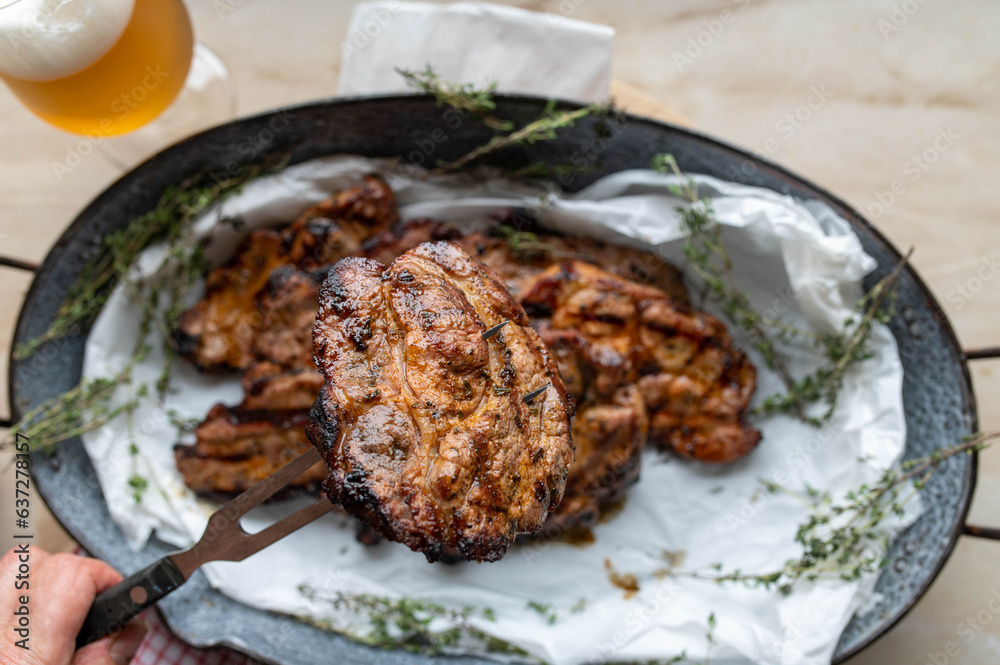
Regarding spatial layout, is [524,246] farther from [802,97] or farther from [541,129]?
[802,97]

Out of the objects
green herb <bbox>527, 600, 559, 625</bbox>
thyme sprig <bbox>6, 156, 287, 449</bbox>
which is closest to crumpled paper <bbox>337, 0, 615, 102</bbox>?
thyme sprig <bbox>6, 156, 287, 449</bbox>

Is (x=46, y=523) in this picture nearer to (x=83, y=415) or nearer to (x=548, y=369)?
(x=83, y=415)

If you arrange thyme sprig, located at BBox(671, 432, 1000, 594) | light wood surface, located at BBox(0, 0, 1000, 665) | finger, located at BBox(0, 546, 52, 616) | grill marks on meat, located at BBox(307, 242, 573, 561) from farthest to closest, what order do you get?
light wood surface, located at BBox(0, 0, 1000, 665) → thyme sprig, located at BBox(671, 432, 1000, 594) → finger, located at BBox(0, 546, 52, 616) → grill marks on meat, located at BBox(307, 242, 573, 561)

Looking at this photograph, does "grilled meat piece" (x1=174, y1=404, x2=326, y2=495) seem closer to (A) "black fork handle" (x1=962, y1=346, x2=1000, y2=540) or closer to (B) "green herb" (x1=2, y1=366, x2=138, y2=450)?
(B) "green herb" (x1=2, y1=366, x2=138, y2=450)

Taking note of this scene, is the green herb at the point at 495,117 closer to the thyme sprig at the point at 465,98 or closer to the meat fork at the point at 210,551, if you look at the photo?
the thyme sprig at the point at 465,98

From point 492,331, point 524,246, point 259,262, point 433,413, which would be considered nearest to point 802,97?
point 524,246

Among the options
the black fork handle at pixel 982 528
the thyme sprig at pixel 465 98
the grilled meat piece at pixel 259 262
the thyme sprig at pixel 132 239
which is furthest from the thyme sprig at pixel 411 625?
the thyme sprig at pixel 465 98
